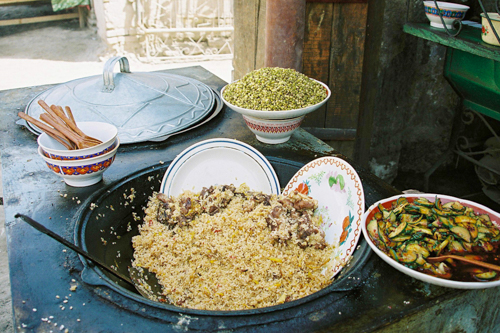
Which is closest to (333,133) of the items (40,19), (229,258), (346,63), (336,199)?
(346,63)

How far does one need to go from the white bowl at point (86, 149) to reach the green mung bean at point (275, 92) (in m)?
0.65

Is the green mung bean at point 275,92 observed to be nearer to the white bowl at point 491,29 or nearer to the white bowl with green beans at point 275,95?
the white bowl with green beans at point 275,95

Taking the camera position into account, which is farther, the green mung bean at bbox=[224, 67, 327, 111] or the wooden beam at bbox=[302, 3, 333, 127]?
the wooden beam at bbox=[302, 3, 333, 127]

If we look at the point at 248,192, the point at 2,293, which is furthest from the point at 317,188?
the point at 2,293

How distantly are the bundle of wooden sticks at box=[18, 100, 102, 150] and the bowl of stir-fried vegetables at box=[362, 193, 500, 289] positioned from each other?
1.28 m

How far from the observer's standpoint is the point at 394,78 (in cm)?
298

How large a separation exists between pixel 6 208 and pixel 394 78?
260 cm

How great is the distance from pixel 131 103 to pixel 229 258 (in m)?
1.22

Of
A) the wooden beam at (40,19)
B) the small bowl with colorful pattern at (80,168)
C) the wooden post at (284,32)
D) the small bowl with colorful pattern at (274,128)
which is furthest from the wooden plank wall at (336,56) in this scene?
the wooden beam at (40,19)

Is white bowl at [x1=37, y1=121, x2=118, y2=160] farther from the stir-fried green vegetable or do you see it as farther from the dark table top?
the stir-fried green vegetable

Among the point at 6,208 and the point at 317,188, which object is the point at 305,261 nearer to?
the point at 317,188

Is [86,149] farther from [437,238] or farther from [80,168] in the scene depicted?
[437,238]

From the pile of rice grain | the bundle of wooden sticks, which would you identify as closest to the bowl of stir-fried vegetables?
the pile of rice grain

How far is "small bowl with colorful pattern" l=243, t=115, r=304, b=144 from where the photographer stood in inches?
83.7
